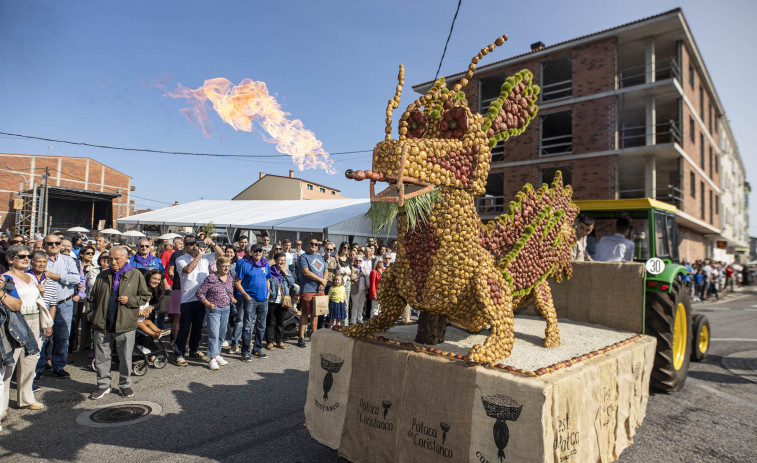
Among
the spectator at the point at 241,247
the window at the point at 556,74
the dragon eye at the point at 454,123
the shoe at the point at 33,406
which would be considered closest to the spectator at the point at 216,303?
the spectator at the point at 241,247

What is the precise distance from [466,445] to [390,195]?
5.32 ft

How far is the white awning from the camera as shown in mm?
15828

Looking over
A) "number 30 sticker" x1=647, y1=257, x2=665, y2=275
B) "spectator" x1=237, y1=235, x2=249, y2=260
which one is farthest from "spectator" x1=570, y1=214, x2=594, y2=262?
"spectator" x1=237, y1=235, x2=249, y2=260

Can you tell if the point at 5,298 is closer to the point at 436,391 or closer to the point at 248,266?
the point at 248,266

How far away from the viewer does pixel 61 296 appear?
540 centimetres

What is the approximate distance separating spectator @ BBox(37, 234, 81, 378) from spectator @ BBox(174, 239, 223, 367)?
133 centimetres

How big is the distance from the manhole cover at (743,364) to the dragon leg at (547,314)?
4658 mm

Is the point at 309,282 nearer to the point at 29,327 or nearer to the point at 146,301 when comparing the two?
the point at 146,301

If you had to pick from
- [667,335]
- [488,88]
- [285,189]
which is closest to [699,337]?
[667,335]

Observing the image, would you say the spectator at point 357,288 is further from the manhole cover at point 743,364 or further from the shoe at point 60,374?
the manhole cover at point 743,364

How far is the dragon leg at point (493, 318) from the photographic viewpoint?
259 cm

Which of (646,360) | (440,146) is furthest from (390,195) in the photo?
(646,360)

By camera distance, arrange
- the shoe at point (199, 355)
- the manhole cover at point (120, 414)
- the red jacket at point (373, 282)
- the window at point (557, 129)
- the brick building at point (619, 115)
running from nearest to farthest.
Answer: the manhole cover at point (120, 414) < the shoe at point (199, 355) < the red jacket at point (373, 282) < the brick building at point (619, 115) < the window at point (557, 129)

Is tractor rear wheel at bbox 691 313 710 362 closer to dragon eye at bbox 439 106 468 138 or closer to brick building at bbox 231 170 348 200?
dragon eye at bbox 439 106 468 138
